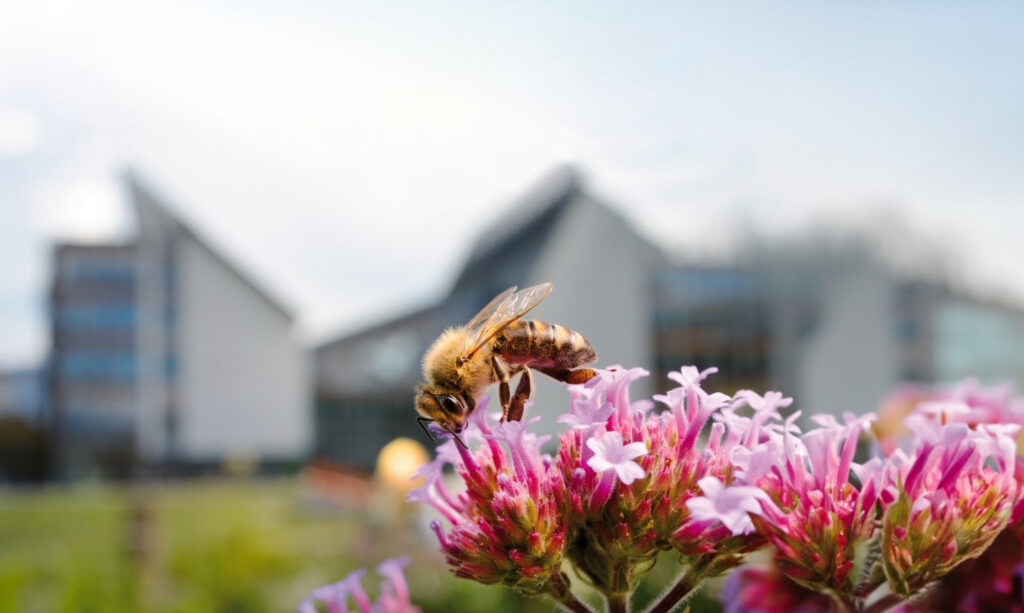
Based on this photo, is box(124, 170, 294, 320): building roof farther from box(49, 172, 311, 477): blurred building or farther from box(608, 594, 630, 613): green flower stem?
box(608, 594, 630, 613): green flower stem

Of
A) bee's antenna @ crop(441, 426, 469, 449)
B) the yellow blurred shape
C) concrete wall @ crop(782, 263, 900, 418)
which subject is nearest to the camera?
bee's antenna @ crop(441, 426, 469, 449)

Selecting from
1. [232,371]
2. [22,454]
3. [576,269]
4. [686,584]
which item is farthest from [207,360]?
[686,584]

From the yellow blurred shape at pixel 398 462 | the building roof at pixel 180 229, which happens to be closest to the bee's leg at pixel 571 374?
the yellow blurred shape at pixel 398 462

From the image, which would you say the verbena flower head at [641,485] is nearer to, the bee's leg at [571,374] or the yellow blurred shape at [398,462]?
the bee's leg at [571,374]

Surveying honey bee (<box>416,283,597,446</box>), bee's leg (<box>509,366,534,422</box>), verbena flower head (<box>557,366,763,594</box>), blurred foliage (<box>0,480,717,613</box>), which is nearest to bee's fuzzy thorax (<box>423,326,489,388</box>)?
honey bee (<box>416,283,597,446</box>)

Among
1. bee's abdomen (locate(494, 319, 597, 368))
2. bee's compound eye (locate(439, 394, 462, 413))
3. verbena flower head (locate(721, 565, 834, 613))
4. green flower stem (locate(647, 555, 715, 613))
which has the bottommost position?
verbena flower head (locate(721, 565, 834, 613))

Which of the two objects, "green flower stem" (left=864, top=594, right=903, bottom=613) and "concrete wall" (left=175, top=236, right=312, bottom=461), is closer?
"green flower stem" (left=864, top=594, right=903, bottom=613)

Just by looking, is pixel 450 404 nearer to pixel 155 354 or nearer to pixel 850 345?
pixel 850 345
